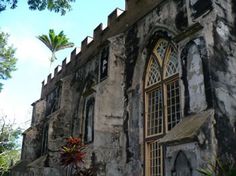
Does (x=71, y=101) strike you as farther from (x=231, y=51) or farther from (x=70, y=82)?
(x=231, y=51)

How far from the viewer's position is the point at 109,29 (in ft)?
50.1

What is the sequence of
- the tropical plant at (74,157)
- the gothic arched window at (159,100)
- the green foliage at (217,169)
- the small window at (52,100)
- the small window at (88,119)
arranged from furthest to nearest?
the small window at (52,100)
the small window at (88,119)
the tropical plant at (74,157)
the gothic arched window at (159,100)
the green foliage at (217,169)

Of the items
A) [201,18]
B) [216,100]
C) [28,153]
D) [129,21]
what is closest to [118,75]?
[129,21]

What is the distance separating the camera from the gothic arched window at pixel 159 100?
33.1ft

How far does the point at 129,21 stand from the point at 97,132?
199 inches

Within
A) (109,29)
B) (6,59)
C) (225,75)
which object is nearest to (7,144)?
(6,59)

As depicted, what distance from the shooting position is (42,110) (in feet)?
74.6

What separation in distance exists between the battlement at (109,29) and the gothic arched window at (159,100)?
6.82ft

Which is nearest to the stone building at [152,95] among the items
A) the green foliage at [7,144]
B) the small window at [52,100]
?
the small window at [52,100]

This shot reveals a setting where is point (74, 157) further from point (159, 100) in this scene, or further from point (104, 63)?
point (104, 63)

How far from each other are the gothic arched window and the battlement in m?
2.08

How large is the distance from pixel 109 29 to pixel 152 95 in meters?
5.35

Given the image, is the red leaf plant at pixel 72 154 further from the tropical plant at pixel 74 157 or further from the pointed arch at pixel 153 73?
the pointed arch at pixel 153 73

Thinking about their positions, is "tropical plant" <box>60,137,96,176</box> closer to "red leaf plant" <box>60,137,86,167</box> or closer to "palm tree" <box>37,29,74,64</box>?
"red leaf plant" <box>60,137,86,167</box>
